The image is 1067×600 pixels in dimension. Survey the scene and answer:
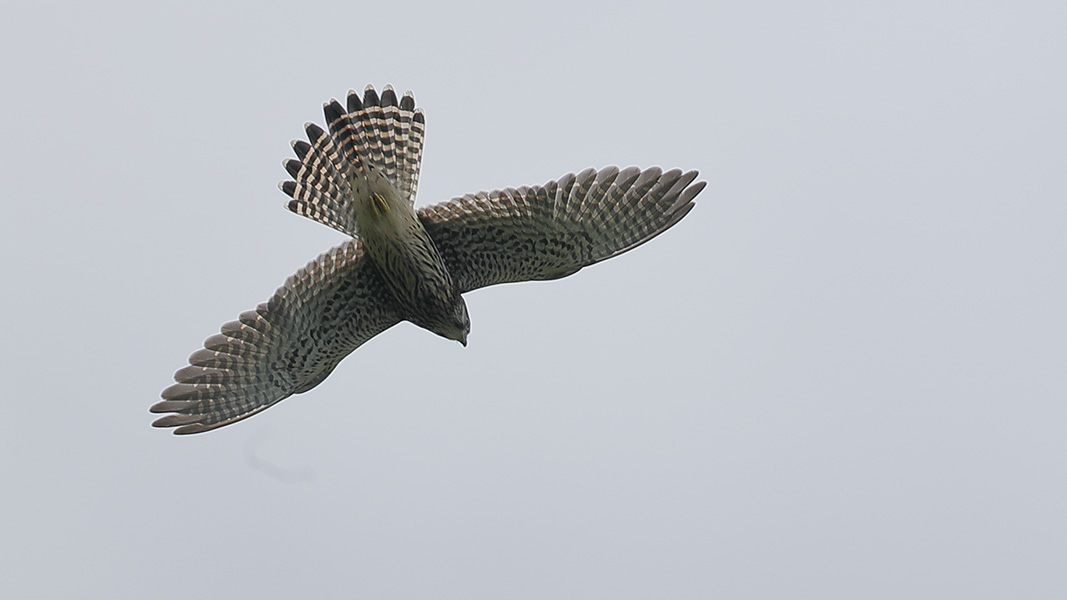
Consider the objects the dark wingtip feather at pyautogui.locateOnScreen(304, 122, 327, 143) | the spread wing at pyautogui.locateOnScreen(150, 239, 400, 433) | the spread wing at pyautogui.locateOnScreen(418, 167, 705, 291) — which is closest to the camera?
the spread wing at pyautogui.locateOnScreen(418, 167, 705, 291)

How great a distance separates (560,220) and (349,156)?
6.74 feet

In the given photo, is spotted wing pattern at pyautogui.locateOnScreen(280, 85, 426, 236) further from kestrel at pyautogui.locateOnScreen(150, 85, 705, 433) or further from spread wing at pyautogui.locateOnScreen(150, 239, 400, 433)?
spread wing at pyautogui.locateOnScreen(150, 239, 400, 433)

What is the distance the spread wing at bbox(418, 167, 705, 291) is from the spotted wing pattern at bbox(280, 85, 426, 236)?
551 millimetres

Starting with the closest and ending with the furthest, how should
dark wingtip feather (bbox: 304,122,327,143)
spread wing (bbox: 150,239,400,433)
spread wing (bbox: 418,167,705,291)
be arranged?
spread wing (bbox: 418,167,705,291), dark wingtip feather (bbox: 304,122,327,143), spread wing (bbox: 150,239,400,433)

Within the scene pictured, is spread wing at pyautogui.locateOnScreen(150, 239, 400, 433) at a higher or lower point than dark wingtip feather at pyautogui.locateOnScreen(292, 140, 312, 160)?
lower

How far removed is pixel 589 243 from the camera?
50.6 feet

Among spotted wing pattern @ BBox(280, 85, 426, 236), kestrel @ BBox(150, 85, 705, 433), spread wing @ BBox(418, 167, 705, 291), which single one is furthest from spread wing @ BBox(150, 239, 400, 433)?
spread wing @ BBox(418, 167, 705, 291)

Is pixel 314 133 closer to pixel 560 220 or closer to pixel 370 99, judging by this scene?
pixel 370 99

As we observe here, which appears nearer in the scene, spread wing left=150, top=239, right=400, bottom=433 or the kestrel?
the kestrel

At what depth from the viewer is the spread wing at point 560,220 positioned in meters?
15.2

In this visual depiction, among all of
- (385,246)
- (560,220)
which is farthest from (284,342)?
(560,220)

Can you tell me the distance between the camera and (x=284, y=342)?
16.0 meters

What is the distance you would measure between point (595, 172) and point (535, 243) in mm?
880

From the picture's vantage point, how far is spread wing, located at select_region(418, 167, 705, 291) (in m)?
15.2
